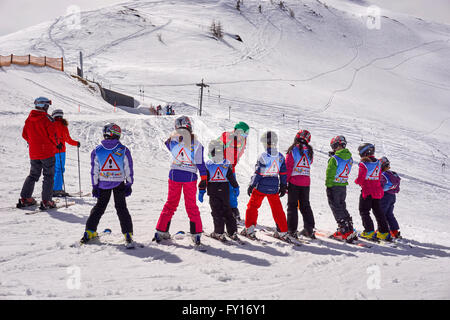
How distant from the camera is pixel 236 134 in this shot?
263 inches

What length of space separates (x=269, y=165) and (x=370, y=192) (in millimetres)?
2372

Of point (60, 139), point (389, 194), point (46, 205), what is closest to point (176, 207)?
point (46, 205)

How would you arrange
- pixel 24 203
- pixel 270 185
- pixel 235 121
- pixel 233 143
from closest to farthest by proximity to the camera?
pixel 270 185 < pixel 233 143 < pixel 24 203 < pixel 235 121

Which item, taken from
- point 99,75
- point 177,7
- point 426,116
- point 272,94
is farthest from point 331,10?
point 99,75

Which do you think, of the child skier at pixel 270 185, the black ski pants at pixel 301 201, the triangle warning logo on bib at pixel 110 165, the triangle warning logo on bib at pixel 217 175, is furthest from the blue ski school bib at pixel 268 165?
the triangle warning logo on bib at pixel 110 165

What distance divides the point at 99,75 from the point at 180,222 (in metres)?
Answer: 42.4

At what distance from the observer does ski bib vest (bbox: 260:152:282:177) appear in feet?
18.9

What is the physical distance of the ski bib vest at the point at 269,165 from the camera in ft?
18.9

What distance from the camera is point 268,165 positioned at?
19.0 feet

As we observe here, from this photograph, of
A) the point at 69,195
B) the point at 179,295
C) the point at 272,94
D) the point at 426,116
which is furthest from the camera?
the point at 426,116

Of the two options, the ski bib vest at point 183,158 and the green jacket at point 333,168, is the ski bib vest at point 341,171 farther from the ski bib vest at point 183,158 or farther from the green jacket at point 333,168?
the ski bib vest at point 183,158

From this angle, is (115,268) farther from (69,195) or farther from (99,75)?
(99,75)

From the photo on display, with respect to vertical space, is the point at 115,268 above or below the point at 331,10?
below

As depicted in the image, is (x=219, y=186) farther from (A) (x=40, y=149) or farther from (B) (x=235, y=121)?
(B) (x=235, y=121)
